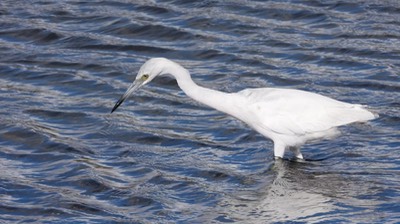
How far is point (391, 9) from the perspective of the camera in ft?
43.5

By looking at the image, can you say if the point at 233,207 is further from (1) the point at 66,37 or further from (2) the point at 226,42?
(1) the point at 66,37

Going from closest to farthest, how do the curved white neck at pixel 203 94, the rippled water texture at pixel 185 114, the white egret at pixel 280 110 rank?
the rippled water texture at pixel 185 114
the white egret at pixel 280 110
the curved white neck at pixel 203 94

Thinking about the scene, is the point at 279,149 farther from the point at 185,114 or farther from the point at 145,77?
the point at 185,114

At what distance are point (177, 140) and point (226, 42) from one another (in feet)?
9.65

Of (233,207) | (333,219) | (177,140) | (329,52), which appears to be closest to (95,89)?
(177,140)

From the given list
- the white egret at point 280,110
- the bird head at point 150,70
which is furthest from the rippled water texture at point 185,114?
the bird head at point 150,70

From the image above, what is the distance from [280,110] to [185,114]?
1619mm

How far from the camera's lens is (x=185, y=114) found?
1087cm

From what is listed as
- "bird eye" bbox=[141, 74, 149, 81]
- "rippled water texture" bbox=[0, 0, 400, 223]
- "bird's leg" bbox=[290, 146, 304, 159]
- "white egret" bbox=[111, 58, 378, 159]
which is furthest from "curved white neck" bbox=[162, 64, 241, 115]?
"bird's leg" bbox=[290, 146, 304, 159]

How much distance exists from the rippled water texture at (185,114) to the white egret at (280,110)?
28 centimetres

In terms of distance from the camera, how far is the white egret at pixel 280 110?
9.45 meters

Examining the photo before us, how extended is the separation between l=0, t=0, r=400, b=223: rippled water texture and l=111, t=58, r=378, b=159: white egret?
11.2 inches

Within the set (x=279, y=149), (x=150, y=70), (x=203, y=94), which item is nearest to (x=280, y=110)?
(x=279, y=149)

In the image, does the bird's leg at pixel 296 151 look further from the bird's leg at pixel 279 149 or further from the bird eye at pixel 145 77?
the bird eye at pixel 145 77
